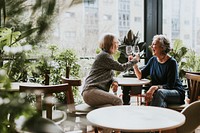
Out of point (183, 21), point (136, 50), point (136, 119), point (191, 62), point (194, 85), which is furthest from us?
point (183, 21)

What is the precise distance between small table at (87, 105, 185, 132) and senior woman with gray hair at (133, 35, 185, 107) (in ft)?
3.01

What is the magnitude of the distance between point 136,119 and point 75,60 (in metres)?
2.43

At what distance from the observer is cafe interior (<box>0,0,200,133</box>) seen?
18.1 inches

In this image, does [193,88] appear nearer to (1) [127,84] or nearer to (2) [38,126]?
(1) [127,84]

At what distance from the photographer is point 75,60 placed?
4.52m

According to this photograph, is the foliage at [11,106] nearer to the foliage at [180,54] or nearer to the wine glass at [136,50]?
the wine glass at [136,50]

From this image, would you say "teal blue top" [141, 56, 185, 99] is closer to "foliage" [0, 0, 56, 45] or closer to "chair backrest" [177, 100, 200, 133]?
"chair backrest" [177, 100, 200, 133]

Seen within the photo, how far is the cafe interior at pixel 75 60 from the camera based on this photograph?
1.51ft

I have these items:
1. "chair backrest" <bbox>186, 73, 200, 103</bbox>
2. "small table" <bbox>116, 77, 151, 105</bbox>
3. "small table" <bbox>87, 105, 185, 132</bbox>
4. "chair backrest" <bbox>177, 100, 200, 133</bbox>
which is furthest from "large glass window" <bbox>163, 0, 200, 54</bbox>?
"small table" <bbox>87, 105, 185, 132</bbox>

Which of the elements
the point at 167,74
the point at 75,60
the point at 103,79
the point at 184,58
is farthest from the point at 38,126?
the point at 184,58

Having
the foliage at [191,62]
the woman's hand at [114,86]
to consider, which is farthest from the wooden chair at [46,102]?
the foliage at [191,62]

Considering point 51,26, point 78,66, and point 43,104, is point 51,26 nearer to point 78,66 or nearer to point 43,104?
point 43,104

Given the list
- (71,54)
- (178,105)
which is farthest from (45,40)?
(71,54)

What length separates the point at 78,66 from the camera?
4.52 meters
